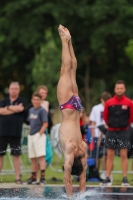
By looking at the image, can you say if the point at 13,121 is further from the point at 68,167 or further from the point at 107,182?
the point at 68,167

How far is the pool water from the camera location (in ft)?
40.3

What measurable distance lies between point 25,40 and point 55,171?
719 inches

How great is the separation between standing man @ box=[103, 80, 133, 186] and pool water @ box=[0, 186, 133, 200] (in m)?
1.21

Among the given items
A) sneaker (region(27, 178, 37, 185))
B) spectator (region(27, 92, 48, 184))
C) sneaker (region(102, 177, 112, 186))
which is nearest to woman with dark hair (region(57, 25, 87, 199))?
sneaker (region(102, 177, 112, 186))

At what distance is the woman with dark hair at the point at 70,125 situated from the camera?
37.0ft

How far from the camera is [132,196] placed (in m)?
12.7

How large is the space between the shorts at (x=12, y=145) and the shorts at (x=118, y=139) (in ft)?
6.31

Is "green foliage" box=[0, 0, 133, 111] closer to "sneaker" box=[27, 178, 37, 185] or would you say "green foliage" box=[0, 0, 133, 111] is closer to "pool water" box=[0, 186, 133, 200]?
"sneaker" box=[27, 178, 37, 185]

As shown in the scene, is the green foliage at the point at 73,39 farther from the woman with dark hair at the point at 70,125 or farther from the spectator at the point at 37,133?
the woman with dark hair at the point at 70,125

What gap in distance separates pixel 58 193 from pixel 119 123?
2732 mm

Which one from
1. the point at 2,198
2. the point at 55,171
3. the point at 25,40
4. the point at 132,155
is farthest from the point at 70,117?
the point at 25,40

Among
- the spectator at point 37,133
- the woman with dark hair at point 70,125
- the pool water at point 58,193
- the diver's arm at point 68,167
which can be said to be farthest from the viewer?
the spectator at point 37,133

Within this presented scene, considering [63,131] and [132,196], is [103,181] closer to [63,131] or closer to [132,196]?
[132,196]

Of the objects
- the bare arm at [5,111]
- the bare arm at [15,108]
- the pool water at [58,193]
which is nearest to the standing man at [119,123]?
the pool water at [58,193]
